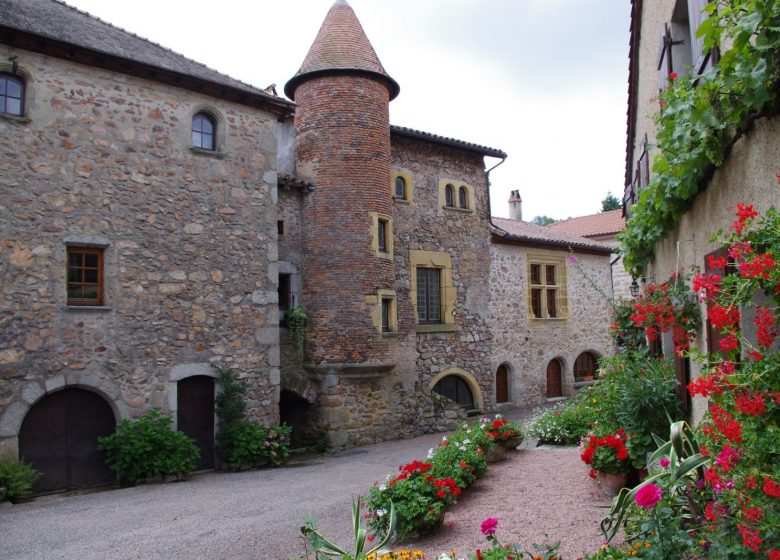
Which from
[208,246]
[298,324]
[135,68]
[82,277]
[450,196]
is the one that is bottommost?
[298,324]

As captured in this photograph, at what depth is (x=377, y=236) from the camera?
45.8ft

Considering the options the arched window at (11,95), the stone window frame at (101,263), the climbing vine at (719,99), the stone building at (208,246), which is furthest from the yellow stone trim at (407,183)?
the climbing vine at (719,99)

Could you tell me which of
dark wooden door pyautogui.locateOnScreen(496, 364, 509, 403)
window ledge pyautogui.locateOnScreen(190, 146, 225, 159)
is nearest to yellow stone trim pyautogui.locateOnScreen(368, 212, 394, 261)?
window ledge pyautogui.locateOnScreen(190, 146, 225, 159)

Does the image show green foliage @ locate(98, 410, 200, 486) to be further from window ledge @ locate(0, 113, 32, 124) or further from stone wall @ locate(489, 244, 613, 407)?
stone wall @ locate(489, 244, 613, 407)

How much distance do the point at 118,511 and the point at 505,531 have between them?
536cm

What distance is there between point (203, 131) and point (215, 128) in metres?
0.26

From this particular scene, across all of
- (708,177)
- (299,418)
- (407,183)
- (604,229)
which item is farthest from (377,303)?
(604,229)

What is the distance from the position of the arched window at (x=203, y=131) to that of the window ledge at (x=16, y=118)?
2.80 metres

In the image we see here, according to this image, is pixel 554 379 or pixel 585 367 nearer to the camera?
pixel 554 379

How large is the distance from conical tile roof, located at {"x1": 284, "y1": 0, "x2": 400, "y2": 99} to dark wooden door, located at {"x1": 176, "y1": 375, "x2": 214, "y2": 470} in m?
7.19

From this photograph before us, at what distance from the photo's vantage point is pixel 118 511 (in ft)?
26.7

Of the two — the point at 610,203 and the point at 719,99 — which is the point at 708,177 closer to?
the point at 719,99

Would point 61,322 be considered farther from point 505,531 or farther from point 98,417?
point 505,531

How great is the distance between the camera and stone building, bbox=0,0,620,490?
9.59 metres
